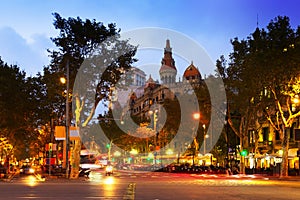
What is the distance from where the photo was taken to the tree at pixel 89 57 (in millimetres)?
48750

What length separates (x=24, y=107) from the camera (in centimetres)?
6750

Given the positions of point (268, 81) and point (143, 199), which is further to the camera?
point (268, 81)

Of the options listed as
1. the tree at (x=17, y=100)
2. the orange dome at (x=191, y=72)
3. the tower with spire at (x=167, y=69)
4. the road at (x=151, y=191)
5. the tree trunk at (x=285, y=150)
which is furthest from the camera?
the tower with spire at (x=167, y=69)

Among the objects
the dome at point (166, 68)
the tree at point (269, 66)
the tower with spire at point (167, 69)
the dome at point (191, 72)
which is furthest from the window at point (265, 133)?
the dome at point (166, 68)

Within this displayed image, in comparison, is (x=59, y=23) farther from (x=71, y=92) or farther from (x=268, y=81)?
(x=268, y=81)

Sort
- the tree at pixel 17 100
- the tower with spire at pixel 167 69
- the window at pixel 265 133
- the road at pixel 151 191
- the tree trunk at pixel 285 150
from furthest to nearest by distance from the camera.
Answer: the tower with spire at pixel 167 69
the window at pixel 265 133
the tree at pixel 17 100
the tree trunk at pixel 285 150
the road at pixel 151 191

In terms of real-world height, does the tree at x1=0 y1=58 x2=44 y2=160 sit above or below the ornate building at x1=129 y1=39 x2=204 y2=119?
below

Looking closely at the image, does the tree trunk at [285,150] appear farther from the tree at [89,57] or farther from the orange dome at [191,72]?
the orange dome at [191,72]

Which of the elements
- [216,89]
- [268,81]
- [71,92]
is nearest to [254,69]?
[268,81]

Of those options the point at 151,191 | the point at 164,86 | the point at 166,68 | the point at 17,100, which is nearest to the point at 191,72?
the point at 164,86

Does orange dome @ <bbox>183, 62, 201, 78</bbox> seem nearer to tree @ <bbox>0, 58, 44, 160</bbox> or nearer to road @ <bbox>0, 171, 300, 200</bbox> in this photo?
tree @ <bbox>0, 58, 44, 160</bbox>

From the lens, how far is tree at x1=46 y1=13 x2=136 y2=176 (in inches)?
1919

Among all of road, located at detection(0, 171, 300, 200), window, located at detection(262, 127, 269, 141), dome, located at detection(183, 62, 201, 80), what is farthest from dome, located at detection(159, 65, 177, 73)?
road, located at detection(0, 171, 300, 200)

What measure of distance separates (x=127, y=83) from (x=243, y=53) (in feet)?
39.6
